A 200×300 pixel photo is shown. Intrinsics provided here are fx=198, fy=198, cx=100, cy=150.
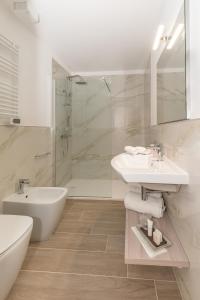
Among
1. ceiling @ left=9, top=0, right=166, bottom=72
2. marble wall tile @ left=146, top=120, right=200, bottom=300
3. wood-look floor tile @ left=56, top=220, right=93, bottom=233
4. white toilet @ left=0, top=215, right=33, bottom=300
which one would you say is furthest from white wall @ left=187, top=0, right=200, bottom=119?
wood-look floor tile @ left=56, top=220, right=93, bottom=233

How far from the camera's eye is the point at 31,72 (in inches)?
95.6

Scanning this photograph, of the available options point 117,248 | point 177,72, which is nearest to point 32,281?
point 117,248

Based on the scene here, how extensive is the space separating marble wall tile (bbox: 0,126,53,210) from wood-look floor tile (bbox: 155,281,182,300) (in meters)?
1.53

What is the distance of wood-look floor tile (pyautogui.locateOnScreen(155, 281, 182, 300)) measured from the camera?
131 centimetres

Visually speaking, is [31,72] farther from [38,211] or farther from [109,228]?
[109,228]

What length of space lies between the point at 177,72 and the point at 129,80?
2.55 m

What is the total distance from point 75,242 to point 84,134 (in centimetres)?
243

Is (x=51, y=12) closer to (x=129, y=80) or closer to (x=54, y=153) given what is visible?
(x=54, y=153)

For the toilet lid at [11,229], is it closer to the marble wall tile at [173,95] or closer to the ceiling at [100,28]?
the marble wall tile at [173,95]

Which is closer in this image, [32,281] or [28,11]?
[32,281]

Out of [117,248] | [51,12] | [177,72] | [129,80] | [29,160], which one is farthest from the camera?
[129,80]

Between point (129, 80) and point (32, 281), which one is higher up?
point (129, 80)

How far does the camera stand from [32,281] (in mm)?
1439

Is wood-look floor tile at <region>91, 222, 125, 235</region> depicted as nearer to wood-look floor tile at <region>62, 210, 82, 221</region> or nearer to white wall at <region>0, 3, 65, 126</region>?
wood-look floor tile at <region>62, 210, 82, 221</region>
